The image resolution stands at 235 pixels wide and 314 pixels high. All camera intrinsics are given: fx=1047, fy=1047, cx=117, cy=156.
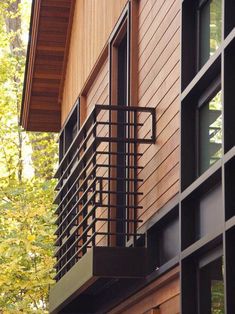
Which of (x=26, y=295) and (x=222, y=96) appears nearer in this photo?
(x=222, y=96)

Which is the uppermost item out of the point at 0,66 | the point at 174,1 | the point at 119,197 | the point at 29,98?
the point at 0,66

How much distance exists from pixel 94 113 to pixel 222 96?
10.3 ft

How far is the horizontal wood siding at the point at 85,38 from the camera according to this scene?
13672 millimetres

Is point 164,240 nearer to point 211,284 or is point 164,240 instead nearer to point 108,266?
point 108,266

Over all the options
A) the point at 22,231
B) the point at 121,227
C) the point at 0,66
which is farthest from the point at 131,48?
the point at 0,66

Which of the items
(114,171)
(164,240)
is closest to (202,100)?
(164,240)

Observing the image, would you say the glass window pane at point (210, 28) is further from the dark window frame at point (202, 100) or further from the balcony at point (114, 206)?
the balcony at point (114, 206)

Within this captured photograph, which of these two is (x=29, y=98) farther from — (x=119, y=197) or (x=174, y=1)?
(x=174, y=1)

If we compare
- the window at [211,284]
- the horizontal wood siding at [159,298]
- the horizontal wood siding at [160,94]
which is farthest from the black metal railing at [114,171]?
the window at [211,284]

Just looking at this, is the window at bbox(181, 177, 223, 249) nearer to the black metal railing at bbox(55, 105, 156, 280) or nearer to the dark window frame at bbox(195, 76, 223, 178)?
the dark window frame at bbox(195, 76, 223, 178)

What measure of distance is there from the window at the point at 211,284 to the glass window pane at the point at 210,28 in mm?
1831

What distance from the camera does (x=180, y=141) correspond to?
9.31m

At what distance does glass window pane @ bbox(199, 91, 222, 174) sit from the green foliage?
11.9 metres

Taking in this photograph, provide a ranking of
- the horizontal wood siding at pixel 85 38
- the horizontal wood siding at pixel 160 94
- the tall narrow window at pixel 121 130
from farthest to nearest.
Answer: the horizontal wood siding at pixel 85 38 < the tall narrow window at pixel 121 130 < the horizontal wood siding at pixel 160 94
